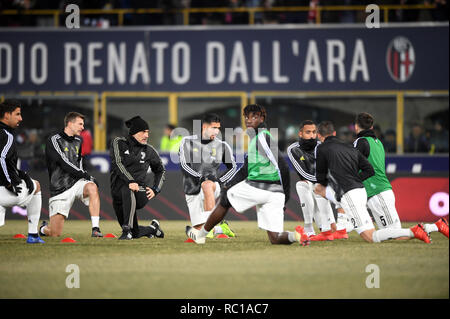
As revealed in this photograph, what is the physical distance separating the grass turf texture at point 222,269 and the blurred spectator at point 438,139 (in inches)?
366

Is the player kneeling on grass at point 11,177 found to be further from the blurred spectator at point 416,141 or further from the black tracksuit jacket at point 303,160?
the blurred spectator at point 416,141

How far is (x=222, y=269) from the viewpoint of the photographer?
27.7 ft

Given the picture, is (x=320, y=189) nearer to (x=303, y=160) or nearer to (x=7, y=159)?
(x=303, y=160)

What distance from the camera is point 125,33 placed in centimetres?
2209

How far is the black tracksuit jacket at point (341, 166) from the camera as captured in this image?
1119 centimetres

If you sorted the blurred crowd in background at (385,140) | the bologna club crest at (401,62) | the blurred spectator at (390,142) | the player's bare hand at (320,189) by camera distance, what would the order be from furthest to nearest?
the bologna club crest at (401,62), the blurred spectator at (390,142), the blurred crowd in background at (385,140), the player's bare hand at (320,189)

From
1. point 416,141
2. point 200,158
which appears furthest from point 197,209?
point 416,141

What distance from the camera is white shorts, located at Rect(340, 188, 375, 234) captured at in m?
11.0

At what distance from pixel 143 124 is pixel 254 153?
8.27 ft

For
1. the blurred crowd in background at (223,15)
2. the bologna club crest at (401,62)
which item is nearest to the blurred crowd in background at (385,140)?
the bologna club crest at (401,62)

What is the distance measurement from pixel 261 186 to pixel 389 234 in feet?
6.18

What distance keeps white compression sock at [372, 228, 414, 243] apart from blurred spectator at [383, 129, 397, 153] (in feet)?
34.9
